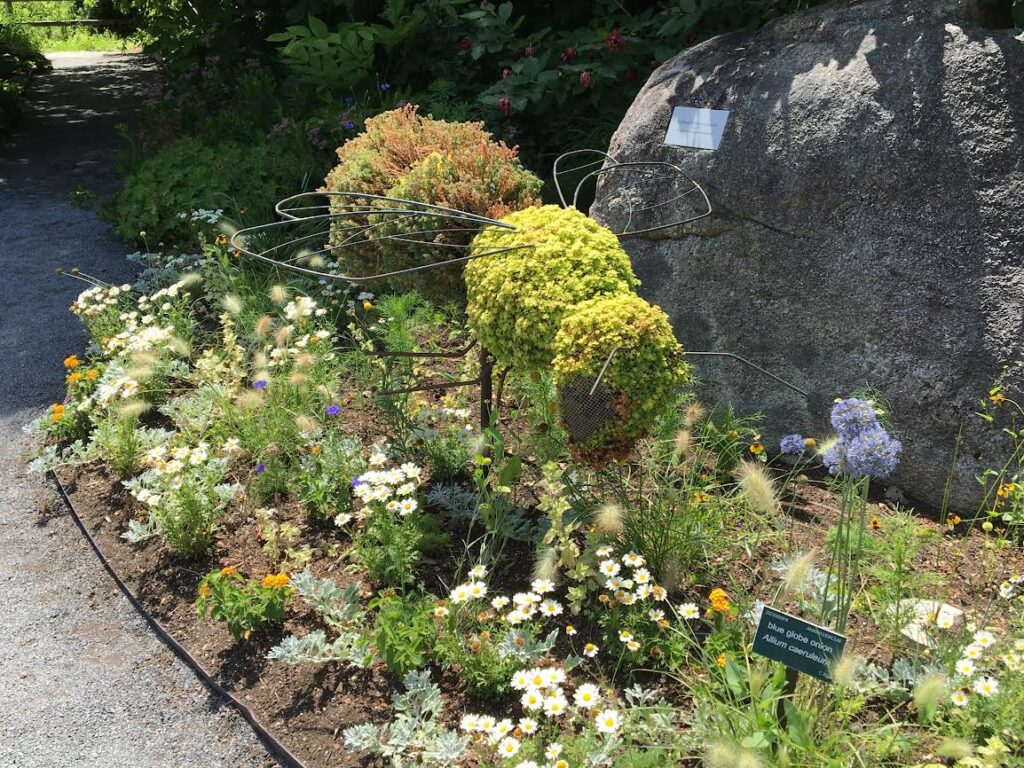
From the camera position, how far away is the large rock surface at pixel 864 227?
139 inches

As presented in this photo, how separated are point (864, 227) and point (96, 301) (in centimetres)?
418

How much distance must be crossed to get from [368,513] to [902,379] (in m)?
2.20

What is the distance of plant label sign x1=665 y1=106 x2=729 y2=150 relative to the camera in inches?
159

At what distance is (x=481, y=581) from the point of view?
125 inches

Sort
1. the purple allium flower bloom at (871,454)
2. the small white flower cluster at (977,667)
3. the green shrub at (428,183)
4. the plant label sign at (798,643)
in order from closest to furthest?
the plant label sign at (798,643) < the purple allium flower bloom at (871,454) < the small white flower cluster at (977,667) < the green shrub at (428,183)

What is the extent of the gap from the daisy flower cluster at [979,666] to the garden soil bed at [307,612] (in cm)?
28

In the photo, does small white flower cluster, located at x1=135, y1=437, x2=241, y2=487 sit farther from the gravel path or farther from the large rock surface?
the large rock surface

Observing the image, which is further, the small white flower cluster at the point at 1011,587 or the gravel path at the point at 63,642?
the gravel path at the point at 63,642

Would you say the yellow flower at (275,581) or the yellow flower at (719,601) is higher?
the yellow flower at (719,601)

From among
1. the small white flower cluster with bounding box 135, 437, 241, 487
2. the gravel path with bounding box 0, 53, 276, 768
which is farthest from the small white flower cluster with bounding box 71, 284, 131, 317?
the small white flower cluster with bounding box 135, 437, 241, 487

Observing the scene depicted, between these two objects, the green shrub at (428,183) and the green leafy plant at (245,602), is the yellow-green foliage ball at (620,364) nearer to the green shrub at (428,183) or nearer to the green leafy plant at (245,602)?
the green shrub at (428,183)

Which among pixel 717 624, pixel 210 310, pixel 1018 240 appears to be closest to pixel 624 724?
pixel 717 624

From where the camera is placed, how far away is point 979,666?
2.63m

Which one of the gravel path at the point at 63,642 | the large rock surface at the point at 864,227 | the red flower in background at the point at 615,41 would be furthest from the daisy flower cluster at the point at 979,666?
the red flower in background at the point at 615,41
